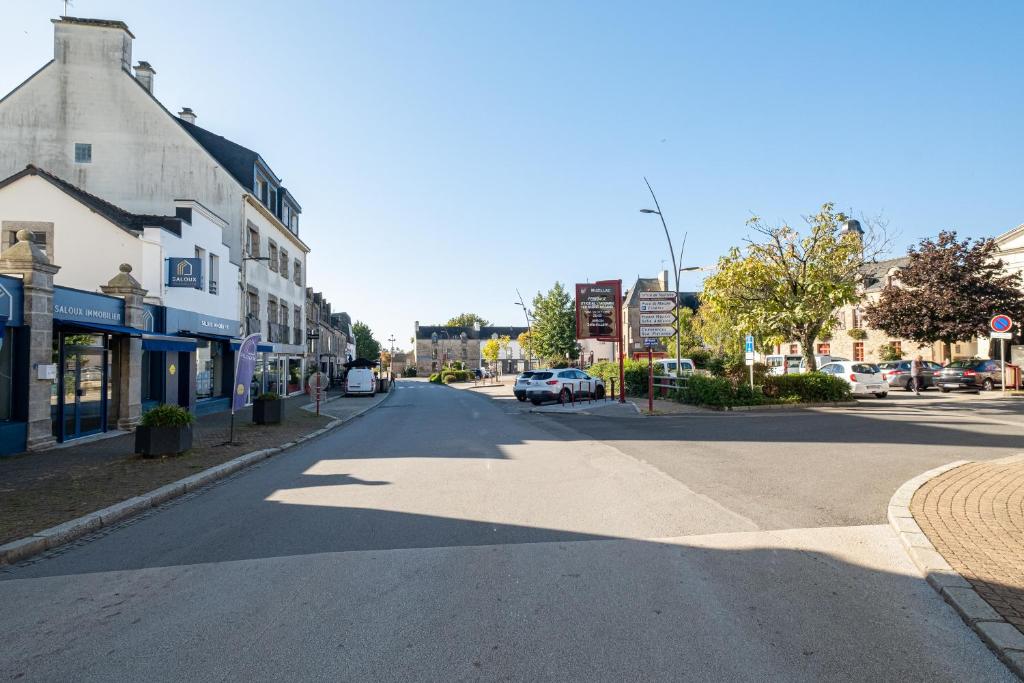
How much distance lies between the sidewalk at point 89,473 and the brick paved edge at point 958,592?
7.37m

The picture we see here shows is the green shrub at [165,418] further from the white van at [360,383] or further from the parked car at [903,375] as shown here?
the parked car at [903,375]

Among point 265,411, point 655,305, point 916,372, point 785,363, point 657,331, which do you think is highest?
point 655,305

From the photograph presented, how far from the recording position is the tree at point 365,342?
11575cm

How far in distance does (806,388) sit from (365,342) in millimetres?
101261

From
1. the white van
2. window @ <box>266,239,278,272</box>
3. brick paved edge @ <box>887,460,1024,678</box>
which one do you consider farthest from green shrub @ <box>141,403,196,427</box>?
the white van

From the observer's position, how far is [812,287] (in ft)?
73.5

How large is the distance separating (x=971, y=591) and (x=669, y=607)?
1.95 metres

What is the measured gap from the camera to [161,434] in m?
10.8

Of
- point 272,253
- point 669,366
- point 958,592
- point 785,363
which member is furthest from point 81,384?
point 785,363

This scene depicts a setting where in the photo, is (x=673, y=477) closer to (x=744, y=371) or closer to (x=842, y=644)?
(x=842, y=644)

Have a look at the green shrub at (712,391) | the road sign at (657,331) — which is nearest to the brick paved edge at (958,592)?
the green shrub at (712,391)

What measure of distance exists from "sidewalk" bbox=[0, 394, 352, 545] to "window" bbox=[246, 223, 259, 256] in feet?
49.2

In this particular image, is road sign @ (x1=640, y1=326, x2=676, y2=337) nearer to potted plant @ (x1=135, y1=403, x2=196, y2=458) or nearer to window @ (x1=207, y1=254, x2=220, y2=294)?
window @ (x1=207, y1=254, x2=220, y2=294)

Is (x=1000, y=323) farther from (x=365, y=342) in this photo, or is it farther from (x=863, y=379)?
(x=365, y=342)
